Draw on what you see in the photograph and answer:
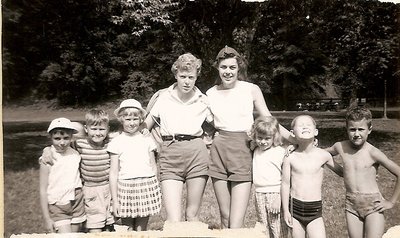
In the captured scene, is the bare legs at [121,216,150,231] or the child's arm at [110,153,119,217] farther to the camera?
the bare legs at [121,216,150,231]

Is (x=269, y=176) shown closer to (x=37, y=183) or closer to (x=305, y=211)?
(x=305, y=211)

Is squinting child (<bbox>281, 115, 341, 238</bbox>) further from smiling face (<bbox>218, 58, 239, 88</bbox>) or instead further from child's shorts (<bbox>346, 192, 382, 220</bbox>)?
smiling face (<bbox>218, 58, 239, 88</bbox>)

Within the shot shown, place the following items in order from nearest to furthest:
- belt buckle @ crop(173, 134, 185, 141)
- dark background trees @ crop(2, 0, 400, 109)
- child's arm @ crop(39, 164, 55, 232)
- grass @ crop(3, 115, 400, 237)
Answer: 1. child's arm @ crop(39, 164, 55, 232)
2. belt buckle @ crop(173, 134, 185, 141)
3. grass @ crop(3, 115, 400, 237)
4. dark background trees @ crop(2, 0, 400, 109)

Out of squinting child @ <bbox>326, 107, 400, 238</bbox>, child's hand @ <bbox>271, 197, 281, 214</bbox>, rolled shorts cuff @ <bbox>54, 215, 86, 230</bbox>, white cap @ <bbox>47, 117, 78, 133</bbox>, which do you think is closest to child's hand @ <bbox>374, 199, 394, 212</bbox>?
squinting child @ <bbox>326, 107, 400, 238</bbox>

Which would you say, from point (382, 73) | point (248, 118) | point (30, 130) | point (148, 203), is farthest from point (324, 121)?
point (30, 130)

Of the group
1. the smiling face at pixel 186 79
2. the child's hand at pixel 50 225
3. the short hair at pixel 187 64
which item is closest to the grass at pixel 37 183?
the child's hand at pixel 50 225

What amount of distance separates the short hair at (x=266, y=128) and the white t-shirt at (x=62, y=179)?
3.99 feet

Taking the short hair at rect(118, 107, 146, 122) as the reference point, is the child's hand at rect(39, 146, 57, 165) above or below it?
below

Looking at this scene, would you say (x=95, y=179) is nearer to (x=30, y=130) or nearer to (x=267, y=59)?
(x=30, y=130)

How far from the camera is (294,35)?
16.8 feet

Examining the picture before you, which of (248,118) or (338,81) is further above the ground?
(338,81)

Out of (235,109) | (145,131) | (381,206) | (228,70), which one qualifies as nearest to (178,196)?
(145,131)

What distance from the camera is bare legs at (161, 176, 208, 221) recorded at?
3.07 m

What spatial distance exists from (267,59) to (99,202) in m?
3.14
